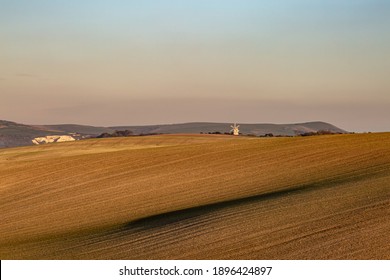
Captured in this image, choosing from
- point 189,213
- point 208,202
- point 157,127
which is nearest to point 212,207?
point 189,213

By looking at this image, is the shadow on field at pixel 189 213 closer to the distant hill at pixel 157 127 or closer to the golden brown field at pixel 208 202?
the golden brown field at pixel 208 202

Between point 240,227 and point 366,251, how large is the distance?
4776mm

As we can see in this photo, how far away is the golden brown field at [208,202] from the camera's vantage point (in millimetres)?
17312

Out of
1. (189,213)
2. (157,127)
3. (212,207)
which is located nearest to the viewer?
(189,213)

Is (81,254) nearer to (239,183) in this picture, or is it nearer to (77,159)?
(239,183)

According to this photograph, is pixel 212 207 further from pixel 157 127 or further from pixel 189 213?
pixel 157 127

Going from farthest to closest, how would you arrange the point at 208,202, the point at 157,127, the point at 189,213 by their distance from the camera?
1. the point at 157,127
2. the point at 208,202
3. the point at 189,213

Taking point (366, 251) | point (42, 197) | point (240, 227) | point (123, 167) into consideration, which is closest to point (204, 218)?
point (240, 227)

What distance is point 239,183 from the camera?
30.1 metres

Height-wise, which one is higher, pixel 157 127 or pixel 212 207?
pixel 157 127

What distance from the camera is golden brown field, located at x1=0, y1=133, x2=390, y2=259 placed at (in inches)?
682

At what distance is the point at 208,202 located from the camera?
2600 cm

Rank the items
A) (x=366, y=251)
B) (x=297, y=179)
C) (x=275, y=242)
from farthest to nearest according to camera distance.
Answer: (x=297, y=179) → (x=275, y=242) → (x=366, y=251)

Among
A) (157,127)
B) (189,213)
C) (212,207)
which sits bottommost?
(189,213)
